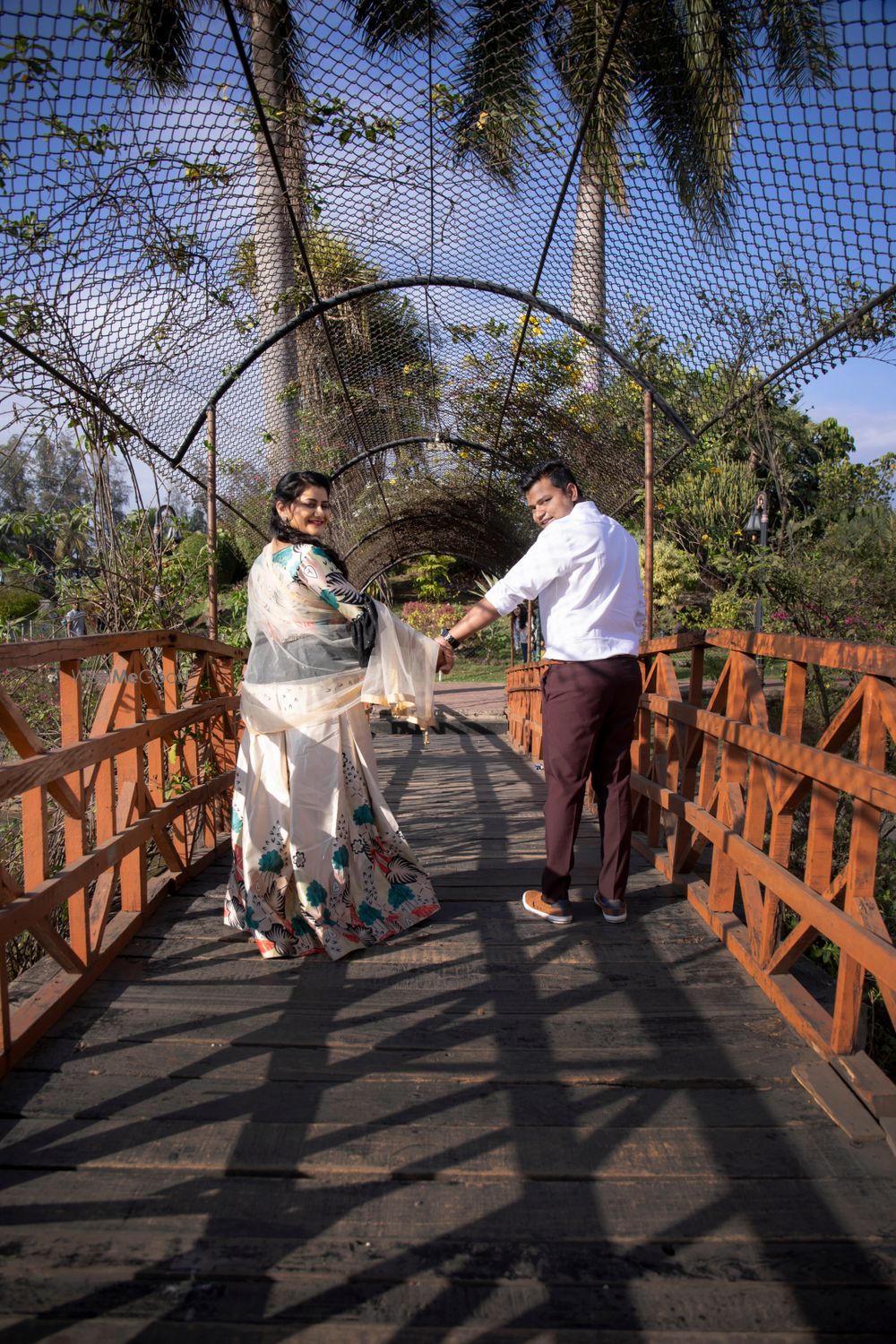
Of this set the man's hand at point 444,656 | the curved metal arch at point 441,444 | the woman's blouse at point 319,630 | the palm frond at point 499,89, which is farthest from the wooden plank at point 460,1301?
the curved metal arch at point 441,444

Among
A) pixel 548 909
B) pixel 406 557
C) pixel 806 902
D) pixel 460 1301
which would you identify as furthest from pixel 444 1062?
pixel 406 557

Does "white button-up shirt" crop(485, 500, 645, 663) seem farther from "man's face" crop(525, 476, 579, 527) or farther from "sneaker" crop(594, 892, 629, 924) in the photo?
"sneaker" crop(594, 892, 629, 924)

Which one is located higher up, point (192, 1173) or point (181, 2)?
point (181, 2)

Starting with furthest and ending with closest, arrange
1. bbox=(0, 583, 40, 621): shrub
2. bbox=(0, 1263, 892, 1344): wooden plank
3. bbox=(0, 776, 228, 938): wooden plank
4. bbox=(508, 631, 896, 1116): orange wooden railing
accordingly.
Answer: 1. bbox=(0, 583, 40, 621): shrub
2. bbox=(0, 776, 228, 938): wooden plank
3. bbox=(508, 631, 896, 1116): orange wooden railing
4. bbox=(0, 1263, 892, 1344): wooden plank

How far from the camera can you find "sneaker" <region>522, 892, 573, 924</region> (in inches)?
132

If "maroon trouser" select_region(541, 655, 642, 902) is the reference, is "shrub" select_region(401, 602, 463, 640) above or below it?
above

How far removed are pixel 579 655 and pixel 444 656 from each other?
48 cm

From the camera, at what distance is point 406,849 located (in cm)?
343

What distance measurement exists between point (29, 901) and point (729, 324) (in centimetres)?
410

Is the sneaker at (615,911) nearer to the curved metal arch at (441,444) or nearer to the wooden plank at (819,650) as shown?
the wooden plank at (819,650)

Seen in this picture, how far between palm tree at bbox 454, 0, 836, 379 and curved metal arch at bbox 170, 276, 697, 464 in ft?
1.68

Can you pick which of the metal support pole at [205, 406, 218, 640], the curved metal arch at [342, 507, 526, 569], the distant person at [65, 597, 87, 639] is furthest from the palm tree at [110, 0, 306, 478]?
the curved metal arch at [342, 507, 526, 569]

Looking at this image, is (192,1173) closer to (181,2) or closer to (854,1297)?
(854,1297)

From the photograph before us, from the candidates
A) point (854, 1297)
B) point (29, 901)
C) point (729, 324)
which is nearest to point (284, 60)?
point (729, 324)
